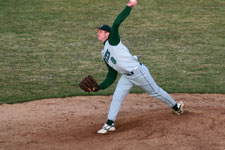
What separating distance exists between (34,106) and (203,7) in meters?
11.1

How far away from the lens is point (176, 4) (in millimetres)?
19125

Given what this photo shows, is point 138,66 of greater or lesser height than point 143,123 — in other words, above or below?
above

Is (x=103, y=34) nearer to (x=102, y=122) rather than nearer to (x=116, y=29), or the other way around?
(x=116, y=29)

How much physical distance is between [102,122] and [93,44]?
22.4ft

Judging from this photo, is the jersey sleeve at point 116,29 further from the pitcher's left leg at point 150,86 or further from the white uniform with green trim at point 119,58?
the pitcher's left leg at point 150,86

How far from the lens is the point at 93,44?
590 inches

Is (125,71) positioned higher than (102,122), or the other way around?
(125,71)

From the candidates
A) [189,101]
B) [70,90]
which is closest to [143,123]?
[189,101]

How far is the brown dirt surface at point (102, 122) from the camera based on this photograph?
684 centimetres

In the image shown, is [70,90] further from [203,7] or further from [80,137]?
[203,7]

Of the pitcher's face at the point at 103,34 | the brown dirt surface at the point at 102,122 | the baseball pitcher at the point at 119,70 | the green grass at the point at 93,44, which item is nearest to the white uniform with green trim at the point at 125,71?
the baseball pitcher at the point at 119,70

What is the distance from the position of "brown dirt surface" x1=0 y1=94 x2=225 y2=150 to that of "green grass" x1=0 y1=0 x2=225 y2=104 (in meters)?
0.96

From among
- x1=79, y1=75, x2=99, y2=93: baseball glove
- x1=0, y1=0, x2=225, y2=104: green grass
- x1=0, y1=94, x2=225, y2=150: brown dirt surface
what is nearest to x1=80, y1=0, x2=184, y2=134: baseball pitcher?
x1=79, y1=75, x2=99, y2=93: baseball glove

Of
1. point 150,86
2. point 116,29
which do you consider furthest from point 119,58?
point 150,86
